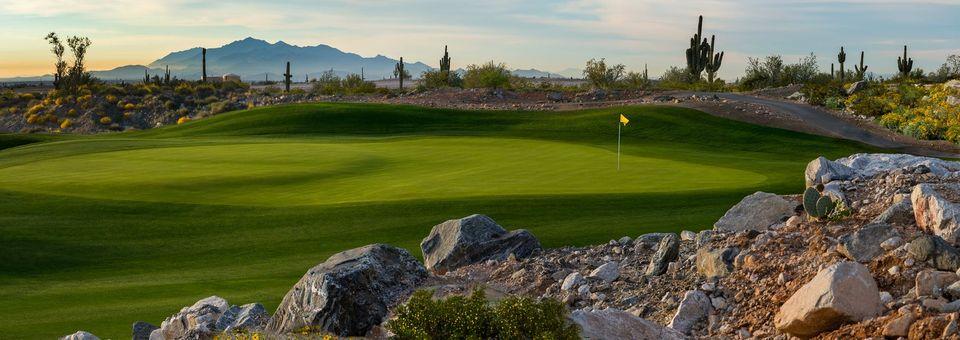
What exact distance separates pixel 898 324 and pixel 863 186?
4.49 metres

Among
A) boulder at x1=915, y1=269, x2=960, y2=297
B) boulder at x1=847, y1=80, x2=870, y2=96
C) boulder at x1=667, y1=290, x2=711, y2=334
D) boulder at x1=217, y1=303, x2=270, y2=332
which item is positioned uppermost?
boulder at x1=847, y1=80, x2=870, y2=96

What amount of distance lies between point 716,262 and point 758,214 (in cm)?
212

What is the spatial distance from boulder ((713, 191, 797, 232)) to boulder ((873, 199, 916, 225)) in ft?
5.62

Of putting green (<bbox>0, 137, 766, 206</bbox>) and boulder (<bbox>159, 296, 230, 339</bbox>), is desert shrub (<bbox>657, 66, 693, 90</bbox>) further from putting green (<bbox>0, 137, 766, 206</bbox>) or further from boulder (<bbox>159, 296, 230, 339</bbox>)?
Result: boulder (<bbox>159, 296, 230, 339</bbox>)

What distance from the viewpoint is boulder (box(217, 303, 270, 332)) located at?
35.7 ft

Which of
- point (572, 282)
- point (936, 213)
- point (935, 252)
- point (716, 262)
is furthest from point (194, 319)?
point (936, 213)

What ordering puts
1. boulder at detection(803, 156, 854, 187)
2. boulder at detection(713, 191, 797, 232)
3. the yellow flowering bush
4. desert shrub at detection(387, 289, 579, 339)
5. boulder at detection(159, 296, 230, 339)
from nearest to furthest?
desert shrub at detection(387, 289, 579, 339)
boulder at detection(159, 296, 230, 339)
boulder at detection(713, 191, 797, 232)
boulder at detection(803, 156, 854, 187)
the yellow flowering bush

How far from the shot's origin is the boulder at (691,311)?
10555 millimetres

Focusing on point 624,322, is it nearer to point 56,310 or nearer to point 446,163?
point 56,310

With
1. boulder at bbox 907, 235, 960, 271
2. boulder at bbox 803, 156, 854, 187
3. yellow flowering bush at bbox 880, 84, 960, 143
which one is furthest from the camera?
yellow flowering bush at bbox 880, 84, 960, 143

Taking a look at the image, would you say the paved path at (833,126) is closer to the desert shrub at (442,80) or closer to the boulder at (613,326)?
the desert shrub at (442,80)

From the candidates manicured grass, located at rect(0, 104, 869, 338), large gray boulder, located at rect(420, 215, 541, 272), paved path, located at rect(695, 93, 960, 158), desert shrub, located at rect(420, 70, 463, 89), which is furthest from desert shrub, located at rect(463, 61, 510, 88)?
large gray boulder, located at rect(420, 215, 541, 272)

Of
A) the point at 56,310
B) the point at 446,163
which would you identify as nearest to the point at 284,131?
the point at 446,163

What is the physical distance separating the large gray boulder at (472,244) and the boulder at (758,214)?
276 centimetres
